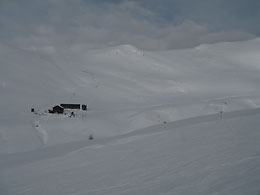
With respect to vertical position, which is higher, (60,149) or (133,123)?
(133,123)

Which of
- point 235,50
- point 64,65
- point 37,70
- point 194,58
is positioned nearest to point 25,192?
point 37,70

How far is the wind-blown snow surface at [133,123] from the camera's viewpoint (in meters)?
2.80

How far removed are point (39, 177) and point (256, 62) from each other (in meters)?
34.3

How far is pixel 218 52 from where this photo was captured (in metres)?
35.3

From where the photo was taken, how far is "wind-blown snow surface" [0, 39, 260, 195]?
2.80 m

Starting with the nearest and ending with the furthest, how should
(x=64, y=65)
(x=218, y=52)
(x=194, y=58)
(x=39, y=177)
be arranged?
(x=39, y=177) → (x=64, y=65) → (x=194, y=58) → (x=218, y=52)

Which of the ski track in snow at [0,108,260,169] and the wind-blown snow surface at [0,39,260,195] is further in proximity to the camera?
the ski track in snow at [0,108,260,169]

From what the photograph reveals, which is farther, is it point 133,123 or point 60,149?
point 133,123

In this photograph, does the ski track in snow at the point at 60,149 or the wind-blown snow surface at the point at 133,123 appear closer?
the wind-blown snow surface at the point at 133,123

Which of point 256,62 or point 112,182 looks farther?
point 256,62

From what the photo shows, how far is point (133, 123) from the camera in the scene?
11.1 meters

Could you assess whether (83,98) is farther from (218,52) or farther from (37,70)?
(218,52)

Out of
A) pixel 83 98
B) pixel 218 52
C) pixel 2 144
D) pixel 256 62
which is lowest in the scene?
pixel 2 144

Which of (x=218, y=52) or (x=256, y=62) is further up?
(x=218, y=52)
